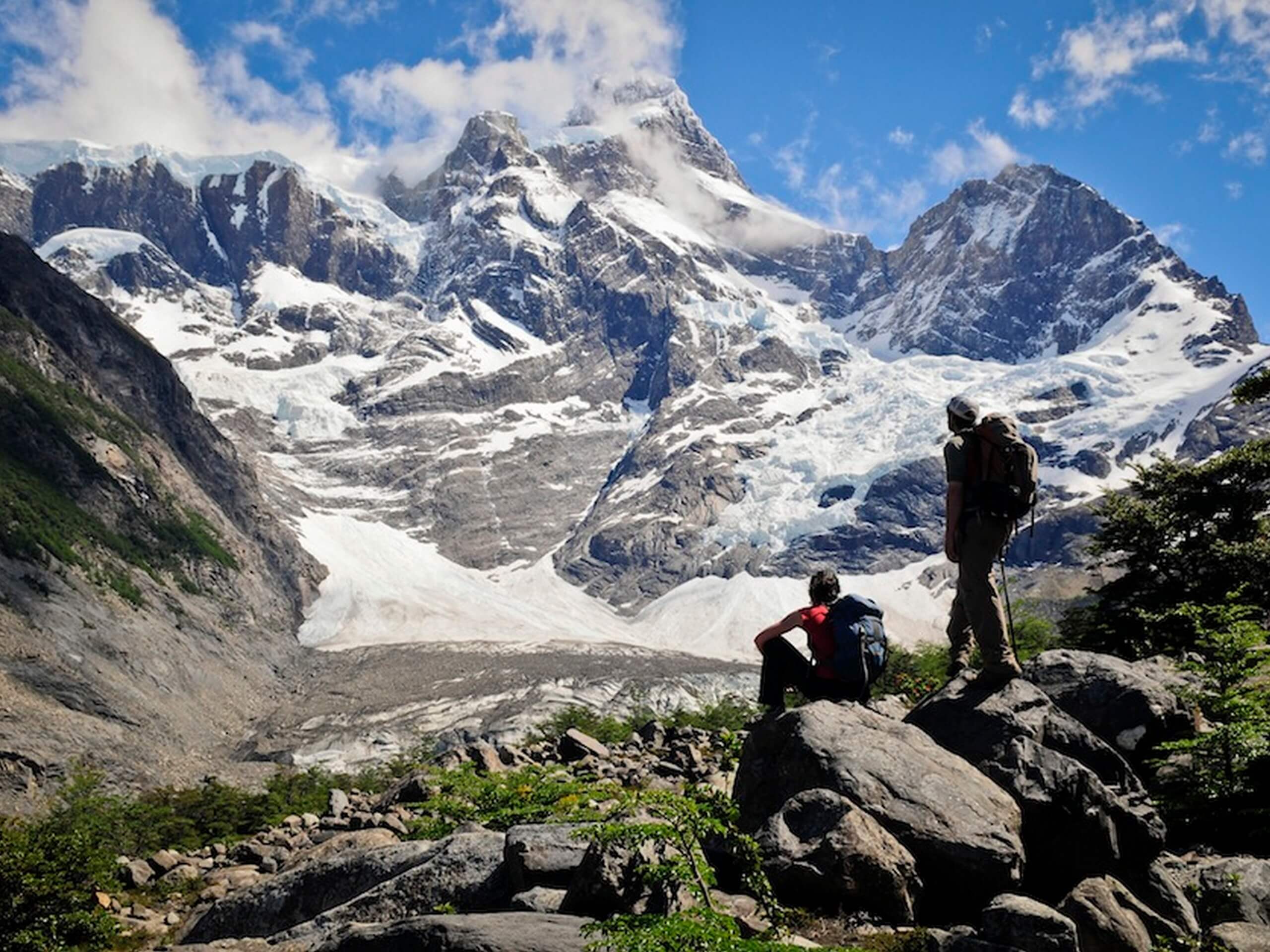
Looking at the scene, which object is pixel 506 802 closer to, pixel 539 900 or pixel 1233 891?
Answer: pixel 539 900

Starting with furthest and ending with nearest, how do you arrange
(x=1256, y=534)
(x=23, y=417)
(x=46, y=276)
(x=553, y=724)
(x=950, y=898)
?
(x=46, y=276) → (x=23, y=417) → (x=553, y=724) → (x=1256, y=534) → (x=950, y=898)

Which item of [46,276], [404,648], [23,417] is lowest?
[404,648]

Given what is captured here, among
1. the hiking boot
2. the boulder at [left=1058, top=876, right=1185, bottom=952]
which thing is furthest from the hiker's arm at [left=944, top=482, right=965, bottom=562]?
the boulder at [left=1058, top=876, right=1185, bottom=952]

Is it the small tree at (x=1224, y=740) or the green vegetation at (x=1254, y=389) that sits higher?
the green vegetation at (x=1254, y=389)

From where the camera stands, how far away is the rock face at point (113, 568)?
93.5 m

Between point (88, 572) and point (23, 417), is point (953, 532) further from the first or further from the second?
point (23, 417)

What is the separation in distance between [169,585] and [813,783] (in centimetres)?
15561

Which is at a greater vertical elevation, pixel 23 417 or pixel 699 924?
pixel 23 417

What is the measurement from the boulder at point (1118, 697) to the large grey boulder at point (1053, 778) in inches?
57.5

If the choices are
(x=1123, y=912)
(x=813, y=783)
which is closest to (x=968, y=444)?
(x=813, y=783)

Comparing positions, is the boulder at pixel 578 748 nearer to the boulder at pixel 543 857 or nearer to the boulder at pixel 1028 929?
the boulder at pixel 543 857

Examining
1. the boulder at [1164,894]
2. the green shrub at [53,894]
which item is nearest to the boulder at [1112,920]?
the boulder at [1164,894]

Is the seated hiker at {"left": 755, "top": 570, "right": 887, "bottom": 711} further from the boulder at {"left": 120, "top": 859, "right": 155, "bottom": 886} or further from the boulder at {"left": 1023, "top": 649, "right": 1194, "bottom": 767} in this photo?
the boulder at {"left": 120, "top": 859, "right": 155, "bottom": 886}

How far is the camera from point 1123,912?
24.9 ft
